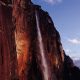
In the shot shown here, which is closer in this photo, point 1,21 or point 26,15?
point 1,21

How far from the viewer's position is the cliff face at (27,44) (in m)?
15.9

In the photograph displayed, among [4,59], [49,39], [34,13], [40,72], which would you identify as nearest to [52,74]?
[40,72]

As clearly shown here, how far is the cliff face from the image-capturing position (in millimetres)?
15906

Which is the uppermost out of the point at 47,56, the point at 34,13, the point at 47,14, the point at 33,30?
the point at 47,14

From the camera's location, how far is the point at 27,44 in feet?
60.4

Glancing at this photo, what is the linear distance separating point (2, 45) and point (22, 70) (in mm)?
2828

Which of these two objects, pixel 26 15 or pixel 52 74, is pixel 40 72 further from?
pixel 26 15

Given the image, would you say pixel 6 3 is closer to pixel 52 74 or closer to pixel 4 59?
pixel 4 59

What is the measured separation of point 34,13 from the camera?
21.0m

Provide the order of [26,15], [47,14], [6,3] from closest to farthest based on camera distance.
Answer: [6,3], [26,15], [47,14]

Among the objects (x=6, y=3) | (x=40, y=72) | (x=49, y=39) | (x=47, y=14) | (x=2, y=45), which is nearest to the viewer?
(x=2, y=45)

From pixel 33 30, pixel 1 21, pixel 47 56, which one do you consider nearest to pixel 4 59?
pixel 1 21

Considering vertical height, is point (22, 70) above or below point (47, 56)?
below

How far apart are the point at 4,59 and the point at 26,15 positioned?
14.4 ft
